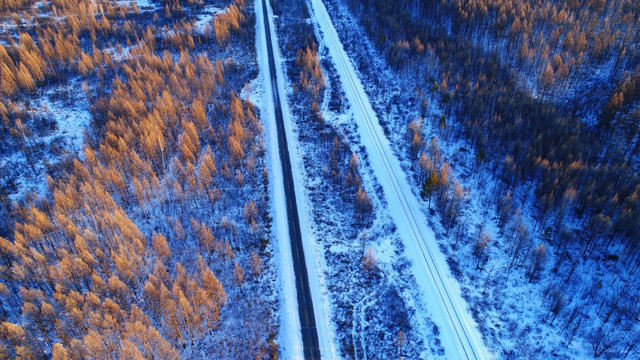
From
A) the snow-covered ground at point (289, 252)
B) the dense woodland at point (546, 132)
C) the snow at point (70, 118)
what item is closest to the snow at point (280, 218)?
the snow-covered ground at point (289, 252)

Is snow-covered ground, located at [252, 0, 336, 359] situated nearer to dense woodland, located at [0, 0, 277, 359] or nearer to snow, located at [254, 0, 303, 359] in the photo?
snow, located at [254, 0, 303, 359]

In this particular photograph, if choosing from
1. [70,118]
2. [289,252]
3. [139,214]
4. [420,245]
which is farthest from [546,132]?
[70,118]

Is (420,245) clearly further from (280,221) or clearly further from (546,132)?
(546,132)

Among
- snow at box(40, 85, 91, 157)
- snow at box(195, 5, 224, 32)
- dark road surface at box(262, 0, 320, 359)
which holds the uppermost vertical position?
snow at box(195, 5, 224, 32)

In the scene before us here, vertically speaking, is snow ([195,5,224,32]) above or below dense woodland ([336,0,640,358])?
above

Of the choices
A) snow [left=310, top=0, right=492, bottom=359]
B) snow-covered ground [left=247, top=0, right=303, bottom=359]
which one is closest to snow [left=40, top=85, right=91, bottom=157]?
snow-covered ground [left=247, top=0, right=303, bottom=359]

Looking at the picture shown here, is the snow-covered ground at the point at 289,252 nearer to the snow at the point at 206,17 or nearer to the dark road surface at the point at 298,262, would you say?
the dark road surface at the point at 298,262

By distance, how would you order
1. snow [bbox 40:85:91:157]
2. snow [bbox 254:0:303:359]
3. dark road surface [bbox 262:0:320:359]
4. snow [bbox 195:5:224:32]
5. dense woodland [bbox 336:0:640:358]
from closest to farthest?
dark road surface [bbox 262:0:320:359]
snow [bbox 254:0:303:359]
dense woodland [bbox 336:0:640:358]
snow [bbox 40:85:91:157]
snow [bbox 195:5:224:32]
